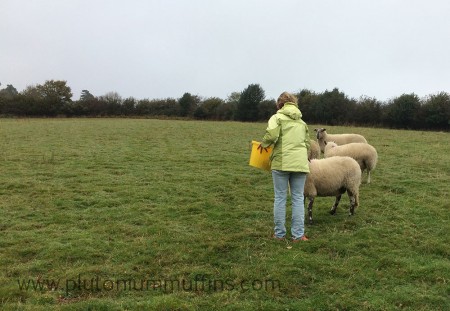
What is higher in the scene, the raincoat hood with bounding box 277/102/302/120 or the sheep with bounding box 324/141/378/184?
the raincoat hood with bounding box 277/102/302/120

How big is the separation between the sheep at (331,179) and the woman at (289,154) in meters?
1.06

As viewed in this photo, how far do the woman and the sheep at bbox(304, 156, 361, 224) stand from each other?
3.48 feet

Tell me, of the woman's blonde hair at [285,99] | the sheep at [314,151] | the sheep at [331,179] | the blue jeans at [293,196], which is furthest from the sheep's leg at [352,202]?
the sheep at [314,151]

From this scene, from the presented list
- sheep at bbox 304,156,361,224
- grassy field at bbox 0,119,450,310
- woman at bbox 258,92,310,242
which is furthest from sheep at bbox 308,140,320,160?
woman at bbox 258,92,310,242

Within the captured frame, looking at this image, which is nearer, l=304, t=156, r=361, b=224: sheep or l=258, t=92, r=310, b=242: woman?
l=258, t=92, r=310, b=242: woman

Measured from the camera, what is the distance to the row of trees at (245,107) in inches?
2133

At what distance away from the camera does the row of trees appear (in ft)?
178

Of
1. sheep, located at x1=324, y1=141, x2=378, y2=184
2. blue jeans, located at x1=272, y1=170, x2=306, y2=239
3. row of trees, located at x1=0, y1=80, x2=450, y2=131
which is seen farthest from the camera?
row of trees, located at x1=0, y1=80, x2=450, y2=131

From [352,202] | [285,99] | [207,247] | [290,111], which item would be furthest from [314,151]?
[207,247]

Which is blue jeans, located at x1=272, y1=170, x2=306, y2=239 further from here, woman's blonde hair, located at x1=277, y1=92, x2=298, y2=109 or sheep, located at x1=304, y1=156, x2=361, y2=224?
woman's blonde hair, located at x1=277, y1=92, x2=298, y2=109

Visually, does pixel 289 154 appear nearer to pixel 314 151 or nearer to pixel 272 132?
pixel 272 132

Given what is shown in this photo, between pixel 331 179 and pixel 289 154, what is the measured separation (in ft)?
5.92

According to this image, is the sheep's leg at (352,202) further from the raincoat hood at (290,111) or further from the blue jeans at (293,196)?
the raincoat hood at (290,111)

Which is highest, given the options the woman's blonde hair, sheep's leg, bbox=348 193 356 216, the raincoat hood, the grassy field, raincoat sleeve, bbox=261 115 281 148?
the woman's blonde hair
